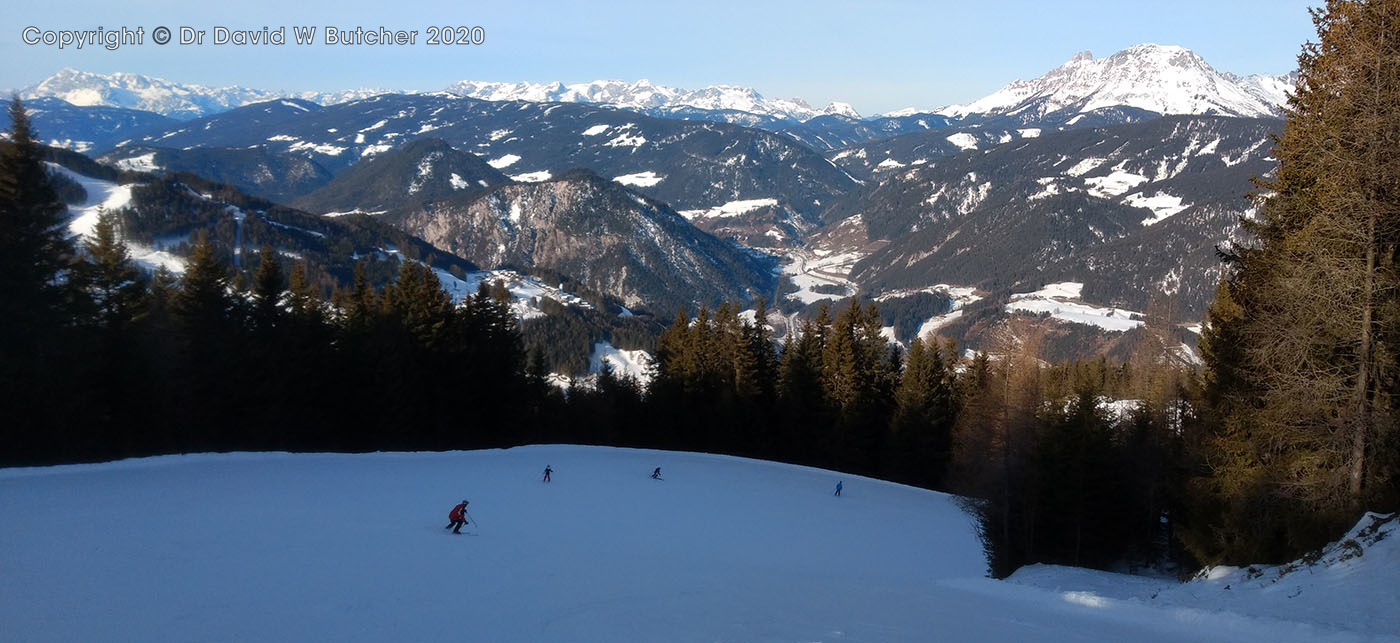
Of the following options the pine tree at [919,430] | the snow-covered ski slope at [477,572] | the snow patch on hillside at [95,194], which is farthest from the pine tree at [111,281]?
the snow patch on hillside at [95,194]

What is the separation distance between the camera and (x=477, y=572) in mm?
14188

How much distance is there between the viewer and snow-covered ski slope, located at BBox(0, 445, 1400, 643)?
10477mm

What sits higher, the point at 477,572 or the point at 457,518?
the point at 457,518

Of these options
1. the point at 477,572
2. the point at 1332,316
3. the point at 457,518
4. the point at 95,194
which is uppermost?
the point at 95,194

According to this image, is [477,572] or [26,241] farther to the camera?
[26,241]

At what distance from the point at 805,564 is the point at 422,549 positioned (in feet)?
30.9

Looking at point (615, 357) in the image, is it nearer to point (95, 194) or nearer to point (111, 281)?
point (95, 194)

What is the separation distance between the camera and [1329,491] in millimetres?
13695

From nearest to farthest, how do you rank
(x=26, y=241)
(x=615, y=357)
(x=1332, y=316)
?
(x=1332, y=316)
(x=26, y=241)
(x=615, y=357)

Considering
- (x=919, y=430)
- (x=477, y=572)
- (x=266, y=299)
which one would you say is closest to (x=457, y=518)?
(x=477, y=572)

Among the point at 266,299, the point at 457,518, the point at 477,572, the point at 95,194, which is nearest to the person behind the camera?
the point at 477,572

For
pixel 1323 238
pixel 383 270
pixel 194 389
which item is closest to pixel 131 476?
pixel 194 389

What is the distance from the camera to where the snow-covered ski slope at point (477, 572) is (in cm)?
1048

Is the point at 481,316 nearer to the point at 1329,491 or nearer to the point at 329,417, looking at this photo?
the point at 329,417
